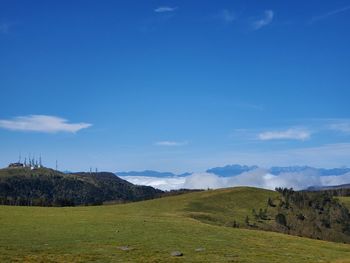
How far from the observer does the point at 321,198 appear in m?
159

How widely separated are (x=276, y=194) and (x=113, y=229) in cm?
10560

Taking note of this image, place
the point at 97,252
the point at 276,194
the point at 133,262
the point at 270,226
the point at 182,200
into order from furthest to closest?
1. the point at 276,194
2. the point at 182,200
3. the point at 270,226
4. the point at 97,252
5. the point at 133,262

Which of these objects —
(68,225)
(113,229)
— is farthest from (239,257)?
(68,225)

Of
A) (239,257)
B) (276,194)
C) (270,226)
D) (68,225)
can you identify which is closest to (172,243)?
(239,257)

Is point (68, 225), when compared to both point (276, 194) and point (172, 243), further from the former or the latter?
point (276, 194)

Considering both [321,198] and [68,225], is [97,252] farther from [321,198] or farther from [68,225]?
[321,198]

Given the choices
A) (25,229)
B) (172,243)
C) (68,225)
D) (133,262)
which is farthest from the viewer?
(68,225)

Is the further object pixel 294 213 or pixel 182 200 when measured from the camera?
pixel 294 213

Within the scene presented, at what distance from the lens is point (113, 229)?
2051 inches

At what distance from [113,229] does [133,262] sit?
1960cm

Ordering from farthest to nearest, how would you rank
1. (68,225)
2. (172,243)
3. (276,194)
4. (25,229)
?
(276,194) → (68,225) → (25,229) → (172,243)

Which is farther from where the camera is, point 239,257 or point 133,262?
point 239,257

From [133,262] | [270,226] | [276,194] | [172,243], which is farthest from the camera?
[276,194]

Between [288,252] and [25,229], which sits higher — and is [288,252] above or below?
below
